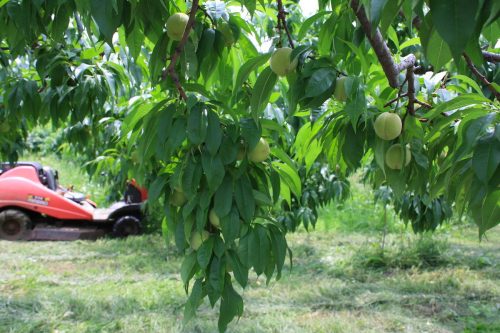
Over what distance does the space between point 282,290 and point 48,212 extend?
3921 millimetres

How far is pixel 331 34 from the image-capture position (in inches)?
52.7

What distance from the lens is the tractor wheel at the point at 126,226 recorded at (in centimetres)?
745

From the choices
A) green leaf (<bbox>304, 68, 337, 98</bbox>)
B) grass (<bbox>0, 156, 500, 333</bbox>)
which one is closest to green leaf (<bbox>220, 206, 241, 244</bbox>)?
green leaf (<bbox>304, 68, 337, 98</bbox>)

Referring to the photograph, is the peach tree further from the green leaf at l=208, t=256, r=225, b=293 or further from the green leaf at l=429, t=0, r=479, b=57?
the green leaf at l=429, t=0, r=479, b=57

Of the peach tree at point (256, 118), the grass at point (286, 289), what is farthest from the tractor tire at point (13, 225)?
the peach tree at point (256, 118)

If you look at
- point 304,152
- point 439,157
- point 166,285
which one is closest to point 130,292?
point 166,285

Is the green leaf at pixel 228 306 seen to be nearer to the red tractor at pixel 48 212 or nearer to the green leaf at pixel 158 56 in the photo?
the green leaf at pixel 158 56

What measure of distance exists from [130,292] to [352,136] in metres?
3.75

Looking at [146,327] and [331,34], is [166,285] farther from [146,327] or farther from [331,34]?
[331,34]

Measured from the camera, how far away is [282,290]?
4746mm

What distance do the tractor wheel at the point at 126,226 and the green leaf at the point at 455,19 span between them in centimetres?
727

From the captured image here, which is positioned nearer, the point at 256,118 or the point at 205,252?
the point at 256,118

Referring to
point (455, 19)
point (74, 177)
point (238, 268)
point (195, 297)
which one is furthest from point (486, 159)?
point (74, 177)

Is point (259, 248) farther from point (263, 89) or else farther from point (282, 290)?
point (282, 290)
